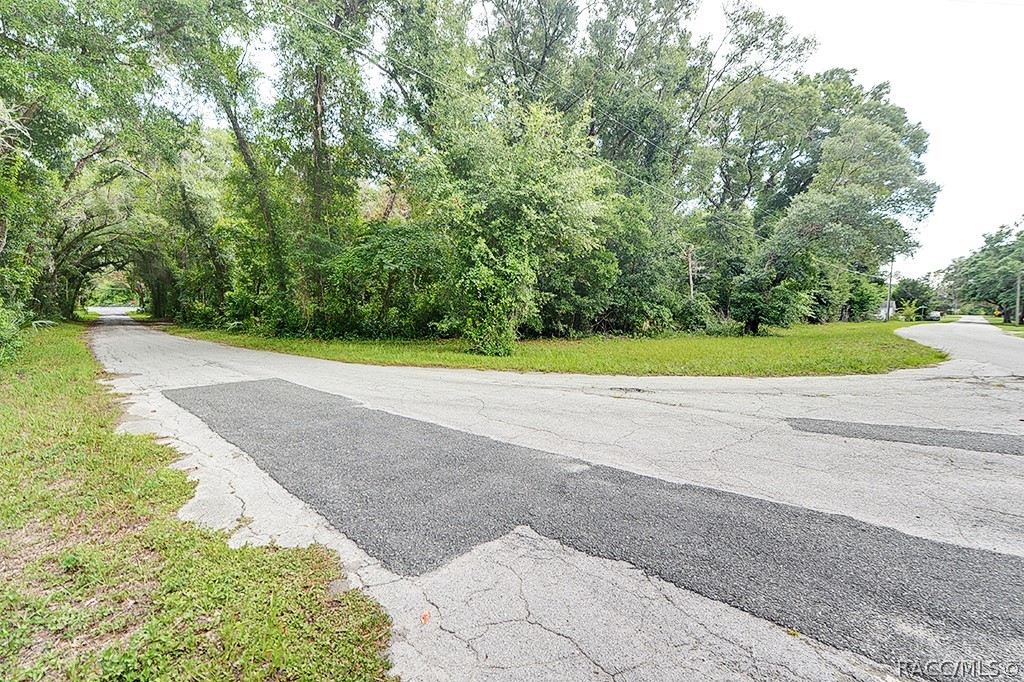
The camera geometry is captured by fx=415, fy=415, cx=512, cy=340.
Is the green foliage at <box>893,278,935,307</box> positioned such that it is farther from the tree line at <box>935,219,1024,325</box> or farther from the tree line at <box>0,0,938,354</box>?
the tree line at <box>0,0,938,354</box>

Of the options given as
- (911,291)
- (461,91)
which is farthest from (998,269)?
(461,91)

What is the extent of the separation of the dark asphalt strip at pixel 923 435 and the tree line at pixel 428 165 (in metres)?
7.59

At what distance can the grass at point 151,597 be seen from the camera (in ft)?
4.86

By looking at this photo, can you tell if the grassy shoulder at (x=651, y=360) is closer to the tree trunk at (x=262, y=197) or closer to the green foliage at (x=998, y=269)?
the tree trunk at (x=262, y=197)

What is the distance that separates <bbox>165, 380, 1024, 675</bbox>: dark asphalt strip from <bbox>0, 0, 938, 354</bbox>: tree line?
7723mm

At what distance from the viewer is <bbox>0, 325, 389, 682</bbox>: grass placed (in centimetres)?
148

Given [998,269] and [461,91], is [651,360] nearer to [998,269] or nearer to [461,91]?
[461,91]

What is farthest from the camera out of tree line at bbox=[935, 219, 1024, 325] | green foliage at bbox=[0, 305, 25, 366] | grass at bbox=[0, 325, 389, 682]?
tree line at bbox=[935, 219, 1024, 325]

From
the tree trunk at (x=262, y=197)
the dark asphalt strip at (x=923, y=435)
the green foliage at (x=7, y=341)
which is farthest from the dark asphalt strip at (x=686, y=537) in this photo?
the tree trunk at (x=262, y=197)

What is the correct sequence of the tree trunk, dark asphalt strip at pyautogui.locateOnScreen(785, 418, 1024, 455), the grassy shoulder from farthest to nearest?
the tree trunk → the grassy shoulder → dark asphalt strip at pyautogui.locateOnScreen(785, 418, 1024, 455)

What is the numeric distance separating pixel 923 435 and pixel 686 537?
3469mm

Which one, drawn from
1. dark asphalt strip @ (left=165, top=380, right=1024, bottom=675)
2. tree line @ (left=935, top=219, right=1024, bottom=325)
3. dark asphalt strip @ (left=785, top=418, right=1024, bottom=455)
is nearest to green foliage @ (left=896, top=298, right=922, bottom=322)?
tree line @ (left=935, top=219, right=1024, bottom=325)

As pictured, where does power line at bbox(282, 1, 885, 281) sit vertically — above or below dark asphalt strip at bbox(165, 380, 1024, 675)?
above

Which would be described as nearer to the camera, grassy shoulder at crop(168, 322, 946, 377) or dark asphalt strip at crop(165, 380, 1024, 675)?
dark asphalt strip at crop(165, 380, 1024, 675)
